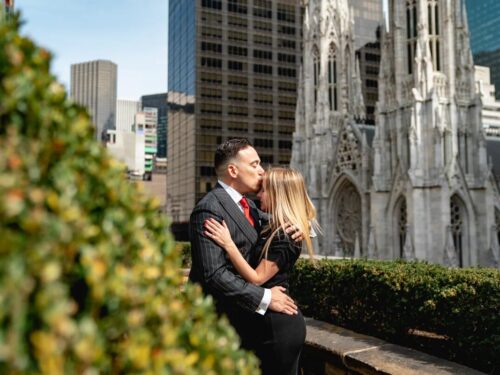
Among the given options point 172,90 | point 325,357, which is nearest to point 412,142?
point 325,357

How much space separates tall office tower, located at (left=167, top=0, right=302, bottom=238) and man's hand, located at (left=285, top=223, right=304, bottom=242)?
192 ft

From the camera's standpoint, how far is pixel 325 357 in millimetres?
4695

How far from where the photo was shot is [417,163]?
28.5 meters

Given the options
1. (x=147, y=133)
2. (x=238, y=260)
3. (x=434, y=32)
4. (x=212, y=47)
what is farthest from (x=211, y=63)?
(x=147, y=133)

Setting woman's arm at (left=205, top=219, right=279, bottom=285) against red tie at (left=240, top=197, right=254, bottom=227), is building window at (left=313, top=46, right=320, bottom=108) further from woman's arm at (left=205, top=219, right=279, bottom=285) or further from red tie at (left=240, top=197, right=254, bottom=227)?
woman's arm at (left=205, top=219, right=279, bottom=285)

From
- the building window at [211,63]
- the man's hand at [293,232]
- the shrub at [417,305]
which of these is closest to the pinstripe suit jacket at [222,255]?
the man's hand at [293,232]

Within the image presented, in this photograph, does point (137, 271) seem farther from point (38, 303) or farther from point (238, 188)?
point (238, 188)

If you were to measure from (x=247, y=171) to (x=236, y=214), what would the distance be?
1.13ft

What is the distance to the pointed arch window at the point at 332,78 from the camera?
40250 millimetres

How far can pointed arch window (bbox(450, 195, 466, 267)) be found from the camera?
29.4m

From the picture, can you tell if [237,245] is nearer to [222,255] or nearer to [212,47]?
[222,255]

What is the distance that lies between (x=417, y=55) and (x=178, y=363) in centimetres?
3087

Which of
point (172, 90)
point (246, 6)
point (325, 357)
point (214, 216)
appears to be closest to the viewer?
point (214, 216)

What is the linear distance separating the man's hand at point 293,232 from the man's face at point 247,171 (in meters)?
0.50
